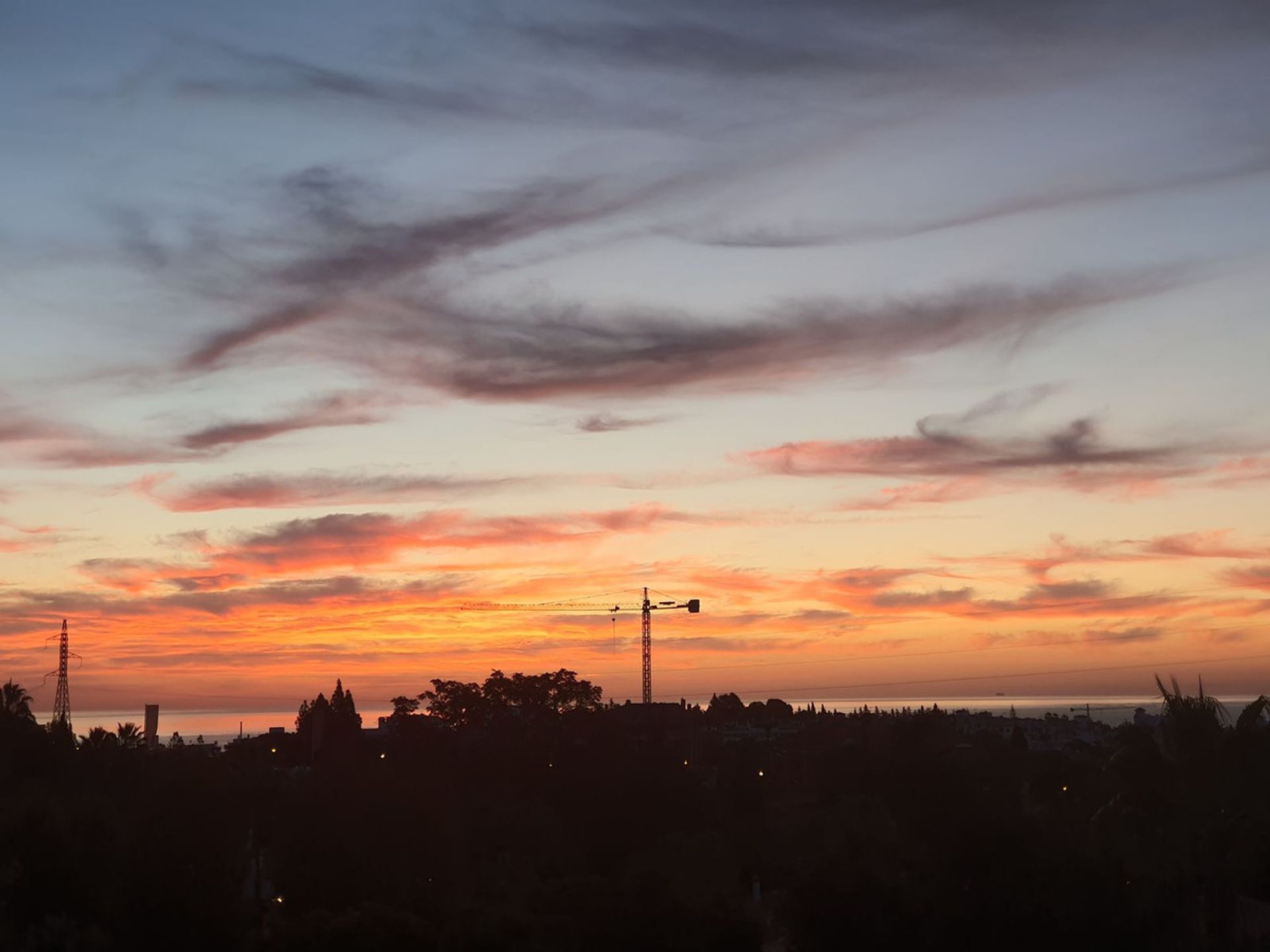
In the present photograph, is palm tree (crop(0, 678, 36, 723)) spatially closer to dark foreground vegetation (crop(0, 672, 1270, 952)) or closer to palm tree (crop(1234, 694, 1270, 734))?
dark foreground vegetation (crop(0, 672, 1270, 952))

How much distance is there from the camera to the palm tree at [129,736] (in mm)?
81500

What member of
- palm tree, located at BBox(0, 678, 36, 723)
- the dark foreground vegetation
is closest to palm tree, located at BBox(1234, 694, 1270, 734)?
the dark foreground vegetation

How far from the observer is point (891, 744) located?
87.7m

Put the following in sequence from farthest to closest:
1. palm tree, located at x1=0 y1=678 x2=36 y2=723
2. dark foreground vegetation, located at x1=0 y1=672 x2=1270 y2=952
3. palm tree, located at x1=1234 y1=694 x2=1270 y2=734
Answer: palm tree, located at x1=0 y1=678 x2=36 y2=723, palm tree, located at x1=1234 y1=694 x2=1270 y2=734, dark foreground vegetation, located at x1=0 y1=672 x2=1270 y2=952

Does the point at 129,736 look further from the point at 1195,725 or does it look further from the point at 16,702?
the point at 1195,725

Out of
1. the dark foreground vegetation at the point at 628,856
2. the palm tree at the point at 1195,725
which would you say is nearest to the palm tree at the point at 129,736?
the dark foreground vegetation at the point at 628,856

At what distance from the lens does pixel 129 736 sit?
271 feet

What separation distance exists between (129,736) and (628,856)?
3451cm

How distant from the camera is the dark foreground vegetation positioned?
102 ft

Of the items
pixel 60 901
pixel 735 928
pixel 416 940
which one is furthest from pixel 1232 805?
pixel 60 901

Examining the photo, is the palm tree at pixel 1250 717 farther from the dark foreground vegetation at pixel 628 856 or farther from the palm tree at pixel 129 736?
the palm tree at pixel 129 736

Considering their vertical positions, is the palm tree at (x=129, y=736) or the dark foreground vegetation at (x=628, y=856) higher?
the palm tree at (x=129, y=736)

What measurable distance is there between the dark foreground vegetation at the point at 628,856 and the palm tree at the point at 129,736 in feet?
13.7

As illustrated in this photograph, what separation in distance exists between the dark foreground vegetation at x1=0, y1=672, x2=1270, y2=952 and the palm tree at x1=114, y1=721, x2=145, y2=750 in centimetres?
417
